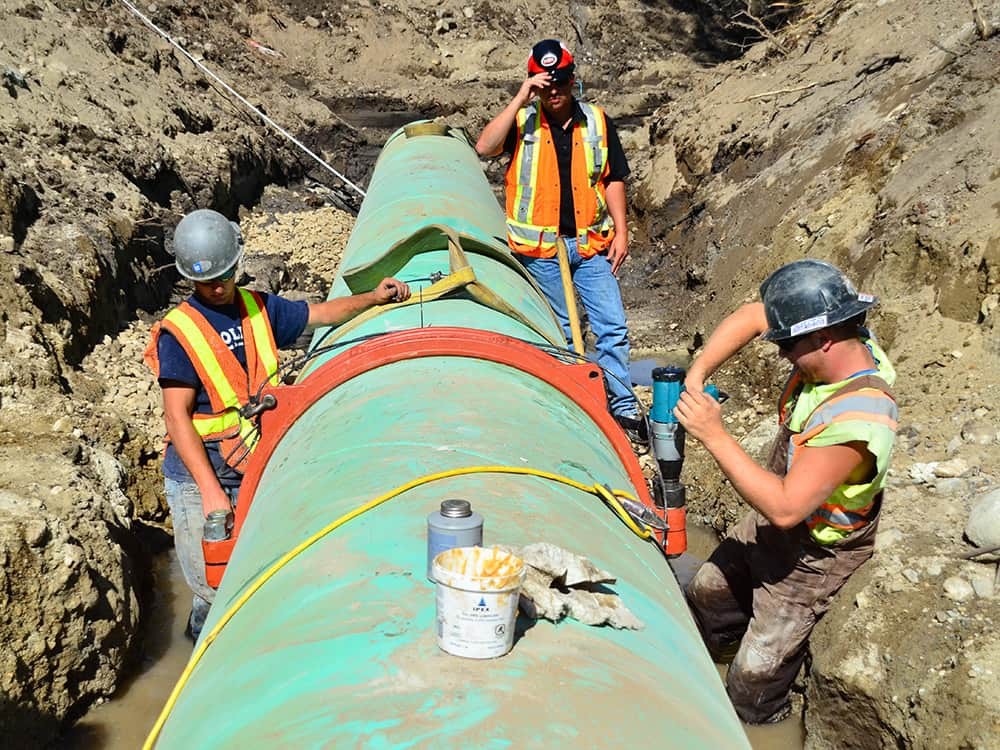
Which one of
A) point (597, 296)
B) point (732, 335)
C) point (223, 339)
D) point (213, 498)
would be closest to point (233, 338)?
point (223, 339)

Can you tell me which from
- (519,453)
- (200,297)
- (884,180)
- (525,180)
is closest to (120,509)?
(200,297)

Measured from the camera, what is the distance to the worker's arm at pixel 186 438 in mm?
3529

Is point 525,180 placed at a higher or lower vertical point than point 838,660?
higher

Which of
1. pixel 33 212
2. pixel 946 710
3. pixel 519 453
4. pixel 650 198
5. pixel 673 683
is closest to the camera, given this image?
pixel 673 683

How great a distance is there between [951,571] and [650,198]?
713 centimetres

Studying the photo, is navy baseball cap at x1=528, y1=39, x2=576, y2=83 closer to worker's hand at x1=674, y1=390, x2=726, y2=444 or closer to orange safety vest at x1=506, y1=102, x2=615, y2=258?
orange safety vest at x1=506, y1=102, x2=615, y2=258

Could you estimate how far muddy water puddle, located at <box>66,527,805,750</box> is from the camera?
4.11m

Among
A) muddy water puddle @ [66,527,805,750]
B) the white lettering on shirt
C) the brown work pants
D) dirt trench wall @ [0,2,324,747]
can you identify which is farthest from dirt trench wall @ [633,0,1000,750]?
dirt trench wall @ [0,2,324,747]

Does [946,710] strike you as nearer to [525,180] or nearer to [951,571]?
[951,571]

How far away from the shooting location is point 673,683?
6.25 feet

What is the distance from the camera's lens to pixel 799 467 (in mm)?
2896

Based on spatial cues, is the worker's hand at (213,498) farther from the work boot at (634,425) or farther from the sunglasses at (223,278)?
the work boot at (634,425)

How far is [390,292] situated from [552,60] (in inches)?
69.0

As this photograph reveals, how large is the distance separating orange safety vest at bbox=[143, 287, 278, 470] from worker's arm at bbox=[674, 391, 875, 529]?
1.63m
